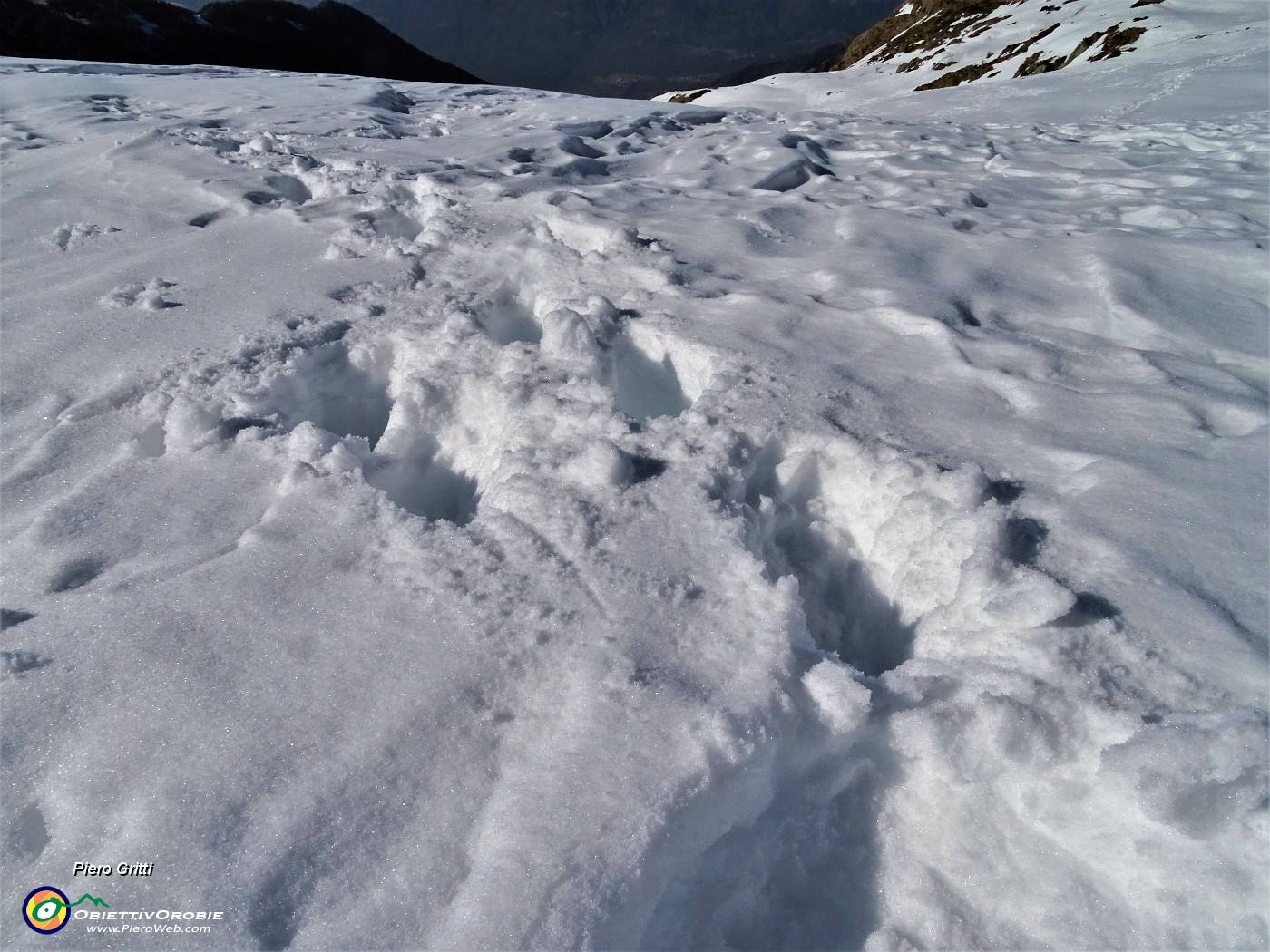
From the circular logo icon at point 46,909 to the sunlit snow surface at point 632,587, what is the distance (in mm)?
22

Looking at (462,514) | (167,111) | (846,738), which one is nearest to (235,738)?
(462,514)

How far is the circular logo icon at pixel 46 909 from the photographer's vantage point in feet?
3.66

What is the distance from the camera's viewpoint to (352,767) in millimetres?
1325

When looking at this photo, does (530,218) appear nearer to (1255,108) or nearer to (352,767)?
(352,767)

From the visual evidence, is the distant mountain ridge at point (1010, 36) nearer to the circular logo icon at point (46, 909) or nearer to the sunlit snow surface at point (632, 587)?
the sunlit snow surface at point (632, 587)

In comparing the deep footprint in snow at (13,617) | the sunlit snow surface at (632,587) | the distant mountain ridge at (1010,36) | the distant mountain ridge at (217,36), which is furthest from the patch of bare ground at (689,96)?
the deep footprint in snow at (13,617)

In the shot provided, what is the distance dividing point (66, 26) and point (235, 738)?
4480 centimetres

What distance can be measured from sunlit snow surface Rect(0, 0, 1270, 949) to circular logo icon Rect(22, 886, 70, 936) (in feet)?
0.07

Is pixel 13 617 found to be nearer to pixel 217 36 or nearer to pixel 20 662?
pixel 20 662

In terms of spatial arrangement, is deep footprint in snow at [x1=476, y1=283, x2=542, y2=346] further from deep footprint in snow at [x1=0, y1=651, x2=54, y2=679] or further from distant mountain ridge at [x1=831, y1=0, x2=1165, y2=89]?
distant mountain ridge at [x1=831, y1=0, x2=1165, y2=89]

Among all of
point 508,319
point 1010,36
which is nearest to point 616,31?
point 1010,36

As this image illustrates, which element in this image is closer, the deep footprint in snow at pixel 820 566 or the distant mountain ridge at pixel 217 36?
the deep footprint in snow at pixel 820 566

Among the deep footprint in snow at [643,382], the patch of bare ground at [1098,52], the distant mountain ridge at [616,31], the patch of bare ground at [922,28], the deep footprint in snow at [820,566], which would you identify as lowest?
the deep footprint in snow at [820,566]

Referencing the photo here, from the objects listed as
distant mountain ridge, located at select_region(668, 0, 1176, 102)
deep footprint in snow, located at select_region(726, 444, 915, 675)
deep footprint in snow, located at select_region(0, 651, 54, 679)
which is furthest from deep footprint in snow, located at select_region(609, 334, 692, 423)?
distant mountain ridge, located at select_region(668, 0, 1176, 102)
